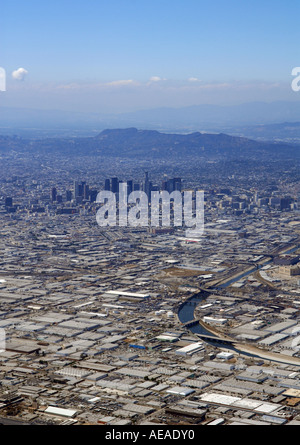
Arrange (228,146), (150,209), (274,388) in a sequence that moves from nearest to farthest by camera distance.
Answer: (274,388), (150,209), (228,146)

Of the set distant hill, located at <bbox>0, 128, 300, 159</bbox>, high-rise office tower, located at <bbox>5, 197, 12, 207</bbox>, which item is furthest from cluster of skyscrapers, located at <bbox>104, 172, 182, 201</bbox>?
distant hill, located at <bbox>0, 128, 300, 159</bbox>

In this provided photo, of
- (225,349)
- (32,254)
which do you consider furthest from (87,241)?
(225,349)

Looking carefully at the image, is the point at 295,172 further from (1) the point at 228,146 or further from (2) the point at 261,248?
(2) the point at 261,248

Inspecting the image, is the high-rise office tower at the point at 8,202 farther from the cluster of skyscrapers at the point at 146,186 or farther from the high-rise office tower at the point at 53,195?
the cluster of skyscrapers at the point at 146,186
